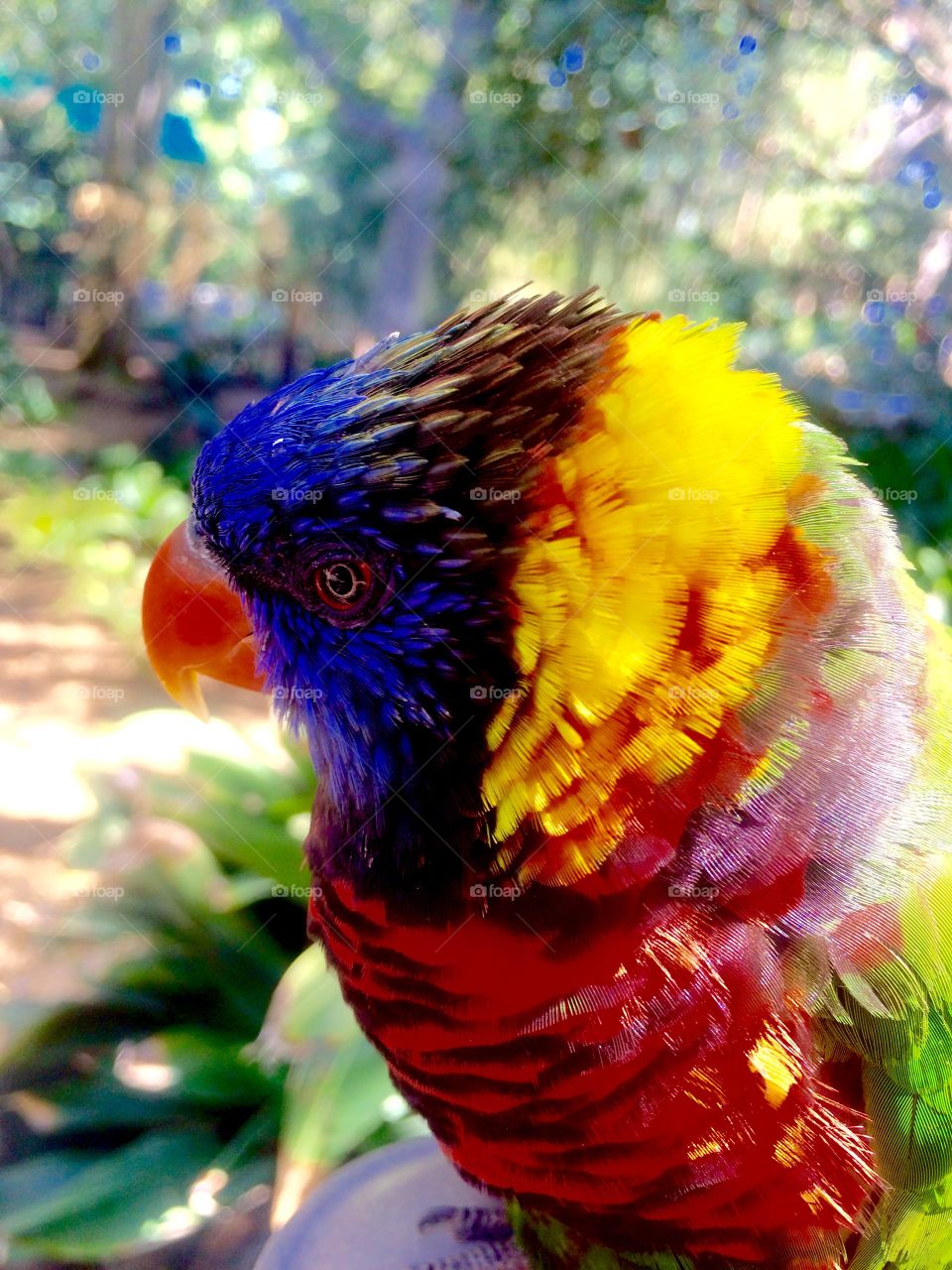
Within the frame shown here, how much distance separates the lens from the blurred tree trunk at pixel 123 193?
5.48 m

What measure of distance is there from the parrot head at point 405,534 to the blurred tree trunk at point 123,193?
19.5 ft

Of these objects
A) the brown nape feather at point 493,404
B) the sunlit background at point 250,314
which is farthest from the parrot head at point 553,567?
the sunlit background at point 250,314

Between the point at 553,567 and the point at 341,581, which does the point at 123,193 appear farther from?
the point at 553,567

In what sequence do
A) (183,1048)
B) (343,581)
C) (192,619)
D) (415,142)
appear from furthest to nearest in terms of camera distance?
1. (415,142)
2. (183,1048)
3. (192,619)
4. (343,581)

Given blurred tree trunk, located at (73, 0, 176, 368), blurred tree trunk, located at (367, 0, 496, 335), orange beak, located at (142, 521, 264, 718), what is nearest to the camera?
orange beak, located at (142, 521, 264, 718)

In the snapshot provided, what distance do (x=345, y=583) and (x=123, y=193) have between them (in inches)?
278

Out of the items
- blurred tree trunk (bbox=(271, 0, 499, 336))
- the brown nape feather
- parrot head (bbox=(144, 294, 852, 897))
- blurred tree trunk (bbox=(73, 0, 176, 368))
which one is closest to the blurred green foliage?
parrot head (bbox=(144, 294, 852, 897))

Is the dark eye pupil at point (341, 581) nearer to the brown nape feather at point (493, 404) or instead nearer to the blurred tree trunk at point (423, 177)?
the brown nape feather at point (493, 404)

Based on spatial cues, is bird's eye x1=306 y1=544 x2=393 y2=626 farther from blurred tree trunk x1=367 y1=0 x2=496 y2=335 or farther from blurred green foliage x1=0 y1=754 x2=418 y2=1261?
blurred tree trunk x1=367 y1=0 x2=496 y2=335

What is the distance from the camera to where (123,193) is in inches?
260

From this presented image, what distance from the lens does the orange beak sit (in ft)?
3.75

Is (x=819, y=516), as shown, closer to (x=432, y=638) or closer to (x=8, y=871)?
(x=432, y=638)

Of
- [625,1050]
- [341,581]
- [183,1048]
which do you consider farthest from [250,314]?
[625,1050]

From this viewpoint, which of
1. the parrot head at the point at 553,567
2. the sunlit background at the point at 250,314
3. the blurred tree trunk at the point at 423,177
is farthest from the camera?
the blurred tree trunk at the point at 423,177
